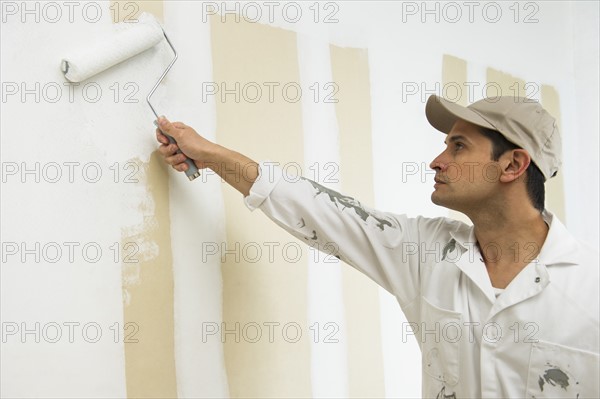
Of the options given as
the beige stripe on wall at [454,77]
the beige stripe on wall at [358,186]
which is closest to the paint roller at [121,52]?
the beige stripe on wall at [358,186]

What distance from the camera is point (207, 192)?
5.25 feet

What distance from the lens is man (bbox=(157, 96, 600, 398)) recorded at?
145 centimetres

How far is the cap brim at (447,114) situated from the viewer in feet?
5.11

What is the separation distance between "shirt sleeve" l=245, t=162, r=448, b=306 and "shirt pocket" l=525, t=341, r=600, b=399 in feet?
1.03

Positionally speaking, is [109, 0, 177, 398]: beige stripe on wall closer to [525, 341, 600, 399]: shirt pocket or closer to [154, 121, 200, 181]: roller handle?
[154, 121, 200, 181]: roller handle

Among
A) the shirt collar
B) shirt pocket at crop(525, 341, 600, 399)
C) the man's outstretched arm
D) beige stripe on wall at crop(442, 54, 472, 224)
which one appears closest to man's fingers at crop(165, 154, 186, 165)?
the man's outstretched arm

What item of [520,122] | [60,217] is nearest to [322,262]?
[520,122]

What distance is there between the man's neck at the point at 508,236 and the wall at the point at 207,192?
0.43 metres

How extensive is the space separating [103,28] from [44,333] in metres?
0.64

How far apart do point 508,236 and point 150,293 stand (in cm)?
82

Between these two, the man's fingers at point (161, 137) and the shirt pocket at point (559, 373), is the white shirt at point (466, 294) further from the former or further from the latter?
the man's fingers at point (161, 137)

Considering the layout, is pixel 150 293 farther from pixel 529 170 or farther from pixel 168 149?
pixel 529 170
